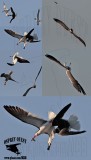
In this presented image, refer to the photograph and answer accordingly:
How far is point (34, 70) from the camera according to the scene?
15.8 ft

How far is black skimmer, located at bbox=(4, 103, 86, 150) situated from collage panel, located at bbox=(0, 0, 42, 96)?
19cm

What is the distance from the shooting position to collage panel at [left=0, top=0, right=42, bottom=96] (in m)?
4.80

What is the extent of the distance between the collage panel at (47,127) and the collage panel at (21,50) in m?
0.16

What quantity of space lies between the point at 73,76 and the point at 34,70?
389 mm

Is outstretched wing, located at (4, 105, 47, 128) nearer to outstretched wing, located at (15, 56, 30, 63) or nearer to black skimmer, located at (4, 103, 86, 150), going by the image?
black skimmer, located at (4, 103, 86, 150)

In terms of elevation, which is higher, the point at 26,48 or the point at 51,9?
the point at 51,9

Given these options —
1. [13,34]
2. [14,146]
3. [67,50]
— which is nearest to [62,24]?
[67,50]

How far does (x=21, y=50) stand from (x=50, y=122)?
2.58 feet

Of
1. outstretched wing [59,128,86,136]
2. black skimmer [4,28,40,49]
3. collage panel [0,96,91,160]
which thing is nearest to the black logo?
collage panel [0,96,91,160]

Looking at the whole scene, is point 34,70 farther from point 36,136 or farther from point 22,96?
point 36,136

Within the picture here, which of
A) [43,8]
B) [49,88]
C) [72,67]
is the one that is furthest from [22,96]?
[43,8]

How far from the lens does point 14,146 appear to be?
484 centimetres

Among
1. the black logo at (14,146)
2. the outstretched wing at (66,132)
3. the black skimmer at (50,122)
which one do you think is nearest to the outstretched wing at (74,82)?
the black skimmer at (50,122)

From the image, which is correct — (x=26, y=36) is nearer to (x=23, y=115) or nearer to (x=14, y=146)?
(x=23, y=115)
